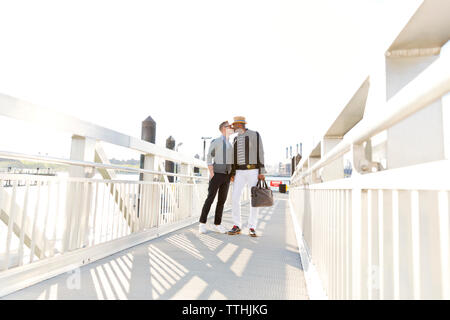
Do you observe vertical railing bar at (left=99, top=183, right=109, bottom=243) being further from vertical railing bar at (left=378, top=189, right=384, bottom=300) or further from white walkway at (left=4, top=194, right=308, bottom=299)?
vertical railing bar at (left=378, top=189, right=384, bottom=300)

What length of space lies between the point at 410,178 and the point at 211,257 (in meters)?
2.59

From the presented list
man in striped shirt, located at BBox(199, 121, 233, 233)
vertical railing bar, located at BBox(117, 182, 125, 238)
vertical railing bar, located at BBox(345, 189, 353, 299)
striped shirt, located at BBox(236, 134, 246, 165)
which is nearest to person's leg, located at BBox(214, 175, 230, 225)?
man in striped shirt, located at BBox(199, 121, 233, 233)

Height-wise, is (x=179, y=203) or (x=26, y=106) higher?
(x=26, y=106)

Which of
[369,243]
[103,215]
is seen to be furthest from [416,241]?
[103,215]

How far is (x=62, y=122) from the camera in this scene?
7.93 ft

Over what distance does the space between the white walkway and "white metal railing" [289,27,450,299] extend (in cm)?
91

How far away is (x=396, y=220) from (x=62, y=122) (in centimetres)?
252

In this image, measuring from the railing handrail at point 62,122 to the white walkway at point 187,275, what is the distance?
1233mm
